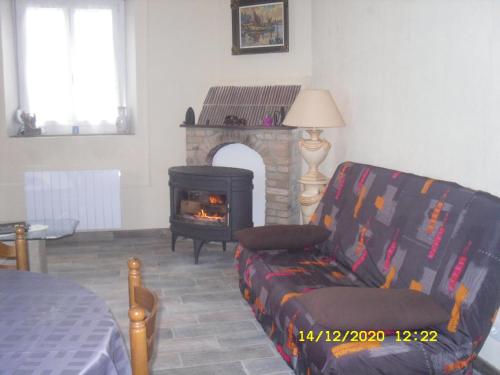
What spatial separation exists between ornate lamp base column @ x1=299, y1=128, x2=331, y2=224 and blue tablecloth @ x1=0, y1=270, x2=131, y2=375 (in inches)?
89.7

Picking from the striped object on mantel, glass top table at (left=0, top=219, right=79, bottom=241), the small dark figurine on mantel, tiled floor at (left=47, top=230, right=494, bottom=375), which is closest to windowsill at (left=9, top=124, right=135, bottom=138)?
the small dark figurine on mantel

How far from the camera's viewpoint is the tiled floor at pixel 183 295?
2594mm

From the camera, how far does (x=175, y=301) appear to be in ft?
11.1

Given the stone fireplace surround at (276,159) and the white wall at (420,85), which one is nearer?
the white wall at (420,85)

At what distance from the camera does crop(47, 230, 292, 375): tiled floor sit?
2.59m

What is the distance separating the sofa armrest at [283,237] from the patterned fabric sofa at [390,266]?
0.05 metres

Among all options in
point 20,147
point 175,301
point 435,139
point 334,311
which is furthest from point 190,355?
point 20,147

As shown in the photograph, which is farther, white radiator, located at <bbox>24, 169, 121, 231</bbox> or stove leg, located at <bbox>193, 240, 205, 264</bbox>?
white radiator, located at <bbox>24, 169, 121, 231</bbox>

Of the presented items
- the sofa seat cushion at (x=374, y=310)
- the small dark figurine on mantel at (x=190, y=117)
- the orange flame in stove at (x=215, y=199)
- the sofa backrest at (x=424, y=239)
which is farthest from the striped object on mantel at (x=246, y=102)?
the sofa seat cushion at (x=374, y=310)

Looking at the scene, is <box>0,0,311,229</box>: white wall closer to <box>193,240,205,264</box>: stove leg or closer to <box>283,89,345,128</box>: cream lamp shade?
<box>193,240,205,264</box>: stove leg

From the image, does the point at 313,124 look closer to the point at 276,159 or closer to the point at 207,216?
the point at 276,159

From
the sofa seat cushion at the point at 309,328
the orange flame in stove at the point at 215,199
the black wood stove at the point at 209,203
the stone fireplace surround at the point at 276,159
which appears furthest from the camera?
the stone fireplace surround at the point at 276,159

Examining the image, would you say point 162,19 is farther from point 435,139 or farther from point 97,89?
point 435,139

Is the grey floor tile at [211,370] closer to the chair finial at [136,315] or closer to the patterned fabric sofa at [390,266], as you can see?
the patterned fabric sofa at [390,266]
